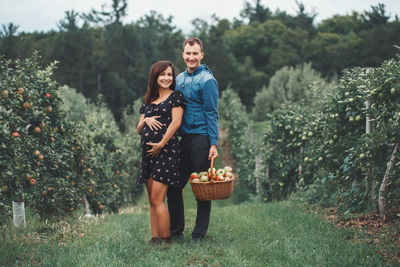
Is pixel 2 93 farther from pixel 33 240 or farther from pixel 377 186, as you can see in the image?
pixel 377 186

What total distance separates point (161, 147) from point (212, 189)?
0.59m

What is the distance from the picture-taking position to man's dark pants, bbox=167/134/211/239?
3873mm

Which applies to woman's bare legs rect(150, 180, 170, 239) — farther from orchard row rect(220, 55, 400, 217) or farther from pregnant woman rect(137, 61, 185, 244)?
orchard row rect(220, 55, 400, 217)

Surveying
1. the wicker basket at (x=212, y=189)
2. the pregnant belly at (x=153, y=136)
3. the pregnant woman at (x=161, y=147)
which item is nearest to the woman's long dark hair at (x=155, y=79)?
the pregnant woman at (x=161, y=147)

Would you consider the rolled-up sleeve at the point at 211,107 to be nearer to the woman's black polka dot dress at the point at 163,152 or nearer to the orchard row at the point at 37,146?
the woman's black polka dot dress at the point at 163,152

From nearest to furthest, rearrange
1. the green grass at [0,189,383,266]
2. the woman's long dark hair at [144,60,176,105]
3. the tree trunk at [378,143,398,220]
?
the green grass at [0,189,383,266], the woman's long dark hair at [144,60,176,105], the tree trunk at [378,143,398,220]

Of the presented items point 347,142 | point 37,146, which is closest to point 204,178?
point 37,146

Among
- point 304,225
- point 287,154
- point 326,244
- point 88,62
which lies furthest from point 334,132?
point 88,62

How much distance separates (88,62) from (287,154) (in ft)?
100

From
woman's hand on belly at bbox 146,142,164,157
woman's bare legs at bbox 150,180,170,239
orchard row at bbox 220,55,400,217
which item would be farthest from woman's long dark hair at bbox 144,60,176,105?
orchard row at bbox 220,55,400,217

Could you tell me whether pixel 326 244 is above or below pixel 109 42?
below

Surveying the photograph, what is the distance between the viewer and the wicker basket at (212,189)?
140 inches

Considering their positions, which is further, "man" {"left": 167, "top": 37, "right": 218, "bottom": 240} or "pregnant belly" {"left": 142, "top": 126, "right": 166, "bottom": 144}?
"man" {"left": 167, "top": 37, "right": 218, "bottom": 240}

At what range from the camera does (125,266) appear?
3055 mm
